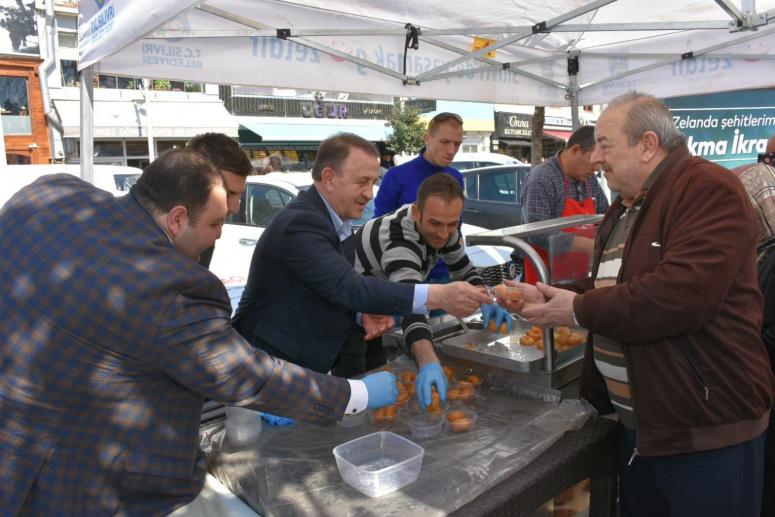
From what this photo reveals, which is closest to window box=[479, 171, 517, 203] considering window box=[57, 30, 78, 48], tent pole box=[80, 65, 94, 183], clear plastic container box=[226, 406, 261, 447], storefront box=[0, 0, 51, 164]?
tent pole box=[80, 65, 94, 183]

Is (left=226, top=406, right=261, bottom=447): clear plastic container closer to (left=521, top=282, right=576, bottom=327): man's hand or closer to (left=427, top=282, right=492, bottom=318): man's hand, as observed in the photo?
(left=427, top=282, right=492, bottom=318): man's hand

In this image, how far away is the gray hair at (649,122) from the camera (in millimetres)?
1705

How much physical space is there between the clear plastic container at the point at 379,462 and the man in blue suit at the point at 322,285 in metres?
0.29

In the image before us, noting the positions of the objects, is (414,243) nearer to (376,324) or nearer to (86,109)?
(376,324)

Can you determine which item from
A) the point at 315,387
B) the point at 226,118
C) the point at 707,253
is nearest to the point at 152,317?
the point at 315,387

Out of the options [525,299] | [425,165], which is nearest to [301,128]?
[425,165]

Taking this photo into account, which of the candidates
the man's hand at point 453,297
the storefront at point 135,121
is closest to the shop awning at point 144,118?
the storefront at point 135,121

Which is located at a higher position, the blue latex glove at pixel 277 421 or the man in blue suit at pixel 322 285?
the man in blue suit at pixel 322 285

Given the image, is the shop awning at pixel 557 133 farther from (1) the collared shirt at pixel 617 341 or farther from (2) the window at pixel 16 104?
(1) the collared shirt at pixel 617 341

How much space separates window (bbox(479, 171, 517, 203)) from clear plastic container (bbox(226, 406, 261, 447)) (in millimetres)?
7306

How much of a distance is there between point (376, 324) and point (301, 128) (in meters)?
21.7

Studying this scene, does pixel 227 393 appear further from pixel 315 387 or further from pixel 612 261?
pixel 612 261

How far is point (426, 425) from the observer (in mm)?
1778

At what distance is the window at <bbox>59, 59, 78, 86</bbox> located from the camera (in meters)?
20.8
